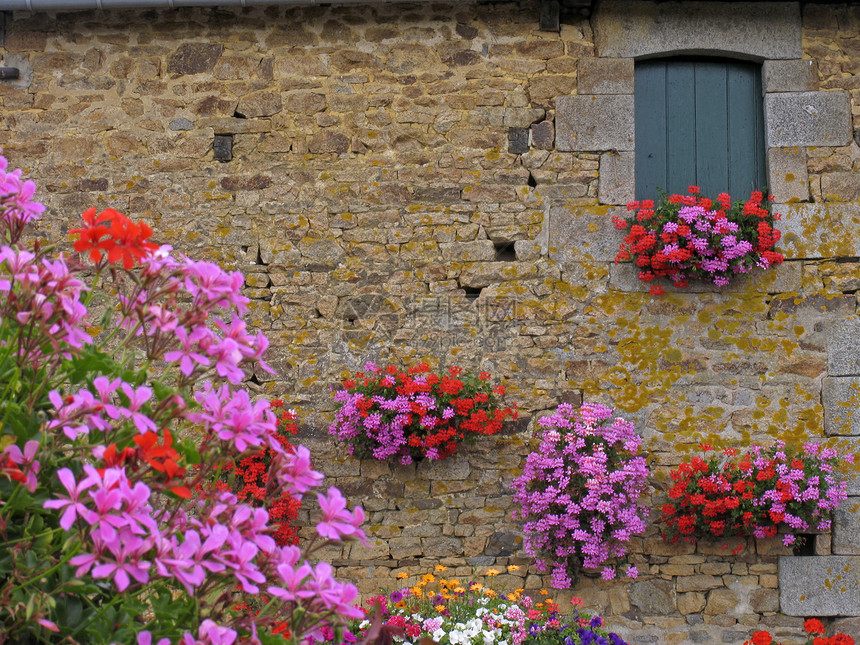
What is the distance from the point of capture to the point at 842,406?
488 cm

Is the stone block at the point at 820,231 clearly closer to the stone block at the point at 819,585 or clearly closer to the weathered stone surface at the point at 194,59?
the stone block at the point at 819,585

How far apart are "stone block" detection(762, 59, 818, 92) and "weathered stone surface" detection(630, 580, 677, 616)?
3.08 m

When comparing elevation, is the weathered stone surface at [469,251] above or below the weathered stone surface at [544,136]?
below

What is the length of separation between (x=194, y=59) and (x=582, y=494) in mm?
3663

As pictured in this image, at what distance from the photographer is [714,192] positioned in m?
5.20

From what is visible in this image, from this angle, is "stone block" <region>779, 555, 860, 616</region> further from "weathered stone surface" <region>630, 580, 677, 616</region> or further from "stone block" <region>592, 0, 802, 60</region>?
"stone block" <region>592, 0, 802, 60</region>

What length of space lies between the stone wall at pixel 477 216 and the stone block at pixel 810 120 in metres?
0.01

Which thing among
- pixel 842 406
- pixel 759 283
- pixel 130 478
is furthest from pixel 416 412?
pixel 130 478

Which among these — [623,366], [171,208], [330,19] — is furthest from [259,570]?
[330,19]

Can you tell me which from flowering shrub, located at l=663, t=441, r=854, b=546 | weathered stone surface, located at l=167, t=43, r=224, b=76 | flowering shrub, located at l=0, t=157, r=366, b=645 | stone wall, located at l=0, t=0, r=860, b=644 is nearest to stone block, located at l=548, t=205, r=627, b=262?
stone wall, located at l=0, t=0, r=860, b=644

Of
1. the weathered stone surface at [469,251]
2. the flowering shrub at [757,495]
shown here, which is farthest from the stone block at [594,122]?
the flowering shrub at [757,495]

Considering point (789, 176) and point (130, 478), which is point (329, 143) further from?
point (130, 478)

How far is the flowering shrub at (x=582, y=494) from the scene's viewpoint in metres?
4.61

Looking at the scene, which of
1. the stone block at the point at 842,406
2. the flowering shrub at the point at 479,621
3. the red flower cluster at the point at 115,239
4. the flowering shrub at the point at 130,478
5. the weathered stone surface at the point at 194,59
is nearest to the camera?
the flowering shrub at the point at 130,478
